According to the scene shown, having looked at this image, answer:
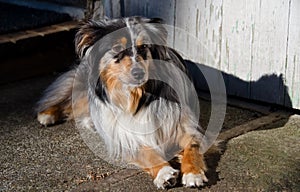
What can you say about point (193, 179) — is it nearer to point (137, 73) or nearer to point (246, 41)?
point (137, 73)

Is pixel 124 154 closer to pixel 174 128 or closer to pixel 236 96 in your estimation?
pixel 174 128

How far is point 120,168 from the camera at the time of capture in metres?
3.50

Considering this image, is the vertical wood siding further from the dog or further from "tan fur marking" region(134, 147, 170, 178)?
"tan fur marking" region(134, 147, 170, 178)

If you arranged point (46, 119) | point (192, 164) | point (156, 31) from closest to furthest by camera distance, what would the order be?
point (192, 164) < point (156, 31) < point (46, 119)

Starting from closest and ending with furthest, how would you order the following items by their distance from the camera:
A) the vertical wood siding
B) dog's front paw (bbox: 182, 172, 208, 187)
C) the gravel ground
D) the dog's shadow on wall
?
dog's front paw (bbox: 182, 172, 208, 187)
the vertical wood siding
the dog's shadow on wall
the gravel ground

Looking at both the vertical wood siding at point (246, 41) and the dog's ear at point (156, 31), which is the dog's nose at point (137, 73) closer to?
the dog's ear at point (156, 31)

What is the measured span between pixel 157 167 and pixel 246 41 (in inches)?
61.2

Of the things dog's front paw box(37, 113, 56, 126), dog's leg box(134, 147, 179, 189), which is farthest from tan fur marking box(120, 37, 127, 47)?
dog's front paw box(37, 113, 56, 126)

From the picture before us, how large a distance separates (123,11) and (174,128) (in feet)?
6.25

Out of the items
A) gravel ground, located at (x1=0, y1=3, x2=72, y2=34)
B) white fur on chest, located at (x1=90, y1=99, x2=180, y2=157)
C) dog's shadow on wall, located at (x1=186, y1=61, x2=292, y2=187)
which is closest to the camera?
white fur on chest, located at (x1=90, y1=99, x2=180, y2=157)

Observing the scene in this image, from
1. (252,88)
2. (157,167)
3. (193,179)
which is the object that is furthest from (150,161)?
(252,88)

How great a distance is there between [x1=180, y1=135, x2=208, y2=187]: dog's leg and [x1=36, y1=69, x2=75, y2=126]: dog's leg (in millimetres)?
1137

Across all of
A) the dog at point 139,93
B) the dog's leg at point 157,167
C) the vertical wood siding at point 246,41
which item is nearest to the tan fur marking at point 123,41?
the dog at point 139,93

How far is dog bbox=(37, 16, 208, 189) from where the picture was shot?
11.5ft
